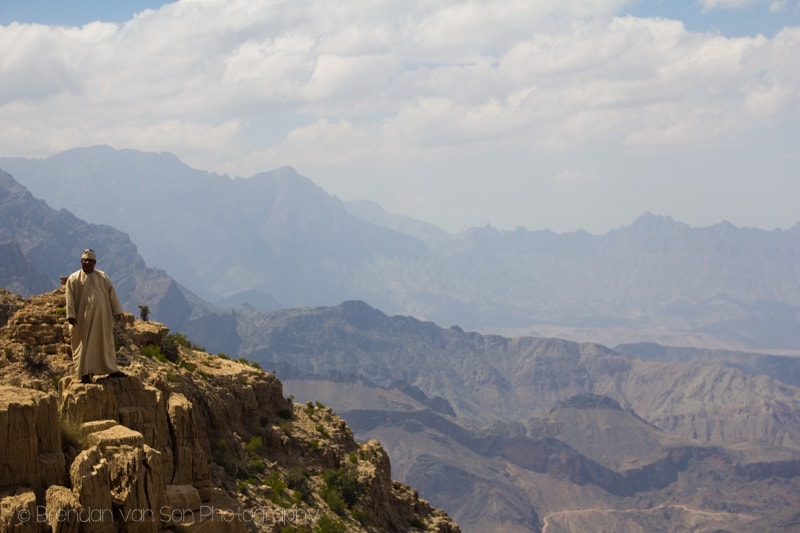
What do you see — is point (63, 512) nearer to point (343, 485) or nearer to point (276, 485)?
point (276, 485)

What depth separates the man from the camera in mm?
17594

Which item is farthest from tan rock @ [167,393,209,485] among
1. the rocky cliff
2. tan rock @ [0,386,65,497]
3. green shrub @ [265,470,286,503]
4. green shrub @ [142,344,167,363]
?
green shrub @ [142,344,167,363]

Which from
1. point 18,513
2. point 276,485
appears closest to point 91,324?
point 18,513

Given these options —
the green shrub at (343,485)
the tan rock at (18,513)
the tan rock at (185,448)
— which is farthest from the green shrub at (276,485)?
the tan rock at (18,513)

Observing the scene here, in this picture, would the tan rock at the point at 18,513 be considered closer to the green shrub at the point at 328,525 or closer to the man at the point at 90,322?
the man at the point at 90,322

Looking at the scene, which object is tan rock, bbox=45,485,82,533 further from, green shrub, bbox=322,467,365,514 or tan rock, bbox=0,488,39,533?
green shrub, bbox=322,467,365,514

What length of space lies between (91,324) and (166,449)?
9.88ft

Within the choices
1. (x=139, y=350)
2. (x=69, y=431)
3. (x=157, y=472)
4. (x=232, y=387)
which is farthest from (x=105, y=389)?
(x=232, y=387)

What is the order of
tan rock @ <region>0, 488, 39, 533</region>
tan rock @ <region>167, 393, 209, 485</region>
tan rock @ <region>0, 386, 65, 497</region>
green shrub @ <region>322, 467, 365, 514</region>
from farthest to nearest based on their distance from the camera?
green shrub @ <region>322, 467, 365, 514</region>
tan rock @ <region>167, 393, 209, 485</region>
tan rock @ <region>0, 386, 65, 497</region>
tan rock @ <region>0, 488, 39, 533</region>

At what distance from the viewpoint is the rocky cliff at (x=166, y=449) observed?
49.9ft

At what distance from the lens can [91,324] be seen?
58.0 ft

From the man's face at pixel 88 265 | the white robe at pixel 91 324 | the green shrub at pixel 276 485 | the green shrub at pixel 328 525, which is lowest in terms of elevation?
the green shrub at pixel 328 525

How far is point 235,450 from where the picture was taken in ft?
102

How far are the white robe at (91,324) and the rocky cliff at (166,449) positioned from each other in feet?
1.12
